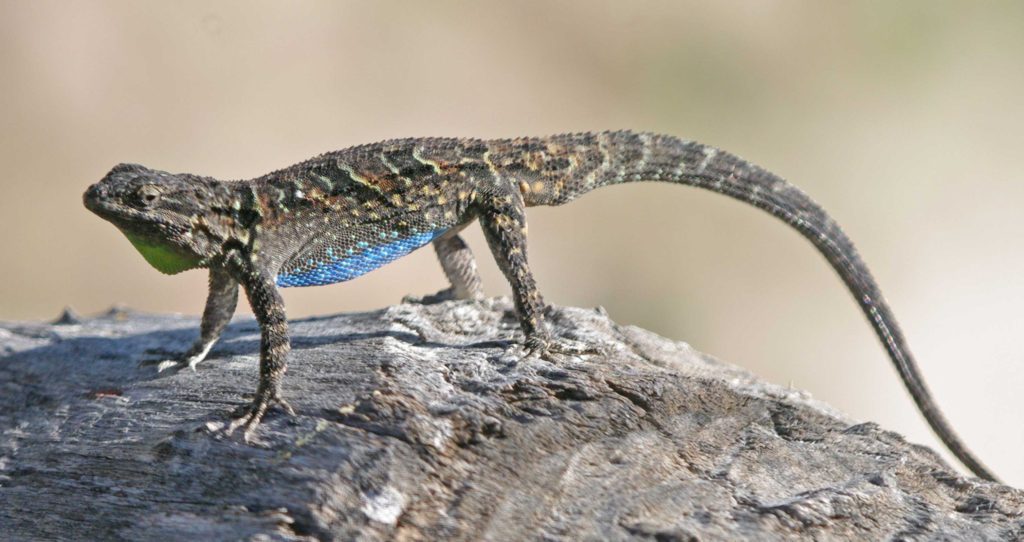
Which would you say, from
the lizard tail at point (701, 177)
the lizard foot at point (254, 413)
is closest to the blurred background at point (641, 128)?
the lizard tail at point (701, 177)

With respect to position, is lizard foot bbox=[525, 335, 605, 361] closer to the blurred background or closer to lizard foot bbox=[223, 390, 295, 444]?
lizard foot bbox=[223, 390, 295, 444]

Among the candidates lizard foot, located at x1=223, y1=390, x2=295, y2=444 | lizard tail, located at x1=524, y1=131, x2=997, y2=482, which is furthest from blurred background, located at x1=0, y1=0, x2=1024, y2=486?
lizard foot, located at x1=223, y1=390, x2=295, y2=444

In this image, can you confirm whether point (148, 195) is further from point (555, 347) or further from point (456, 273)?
point (555, 347)

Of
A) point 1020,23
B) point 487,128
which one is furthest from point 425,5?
point 1020,23

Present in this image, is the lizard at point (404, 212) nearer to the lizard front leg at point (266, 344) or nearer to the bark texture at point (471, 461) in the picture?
the lizard front leg at point (266, 344)

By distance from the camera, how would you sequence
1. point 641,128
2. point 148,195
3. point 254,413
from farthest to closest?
point 641,128
point 148,195
point 254,413

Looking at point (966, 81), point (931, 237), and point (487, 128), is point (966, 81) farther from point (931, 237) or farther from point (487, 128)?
point (487, 128)

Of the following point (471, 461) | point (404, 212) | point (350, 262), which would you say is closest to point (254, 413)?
point (471, 461)
